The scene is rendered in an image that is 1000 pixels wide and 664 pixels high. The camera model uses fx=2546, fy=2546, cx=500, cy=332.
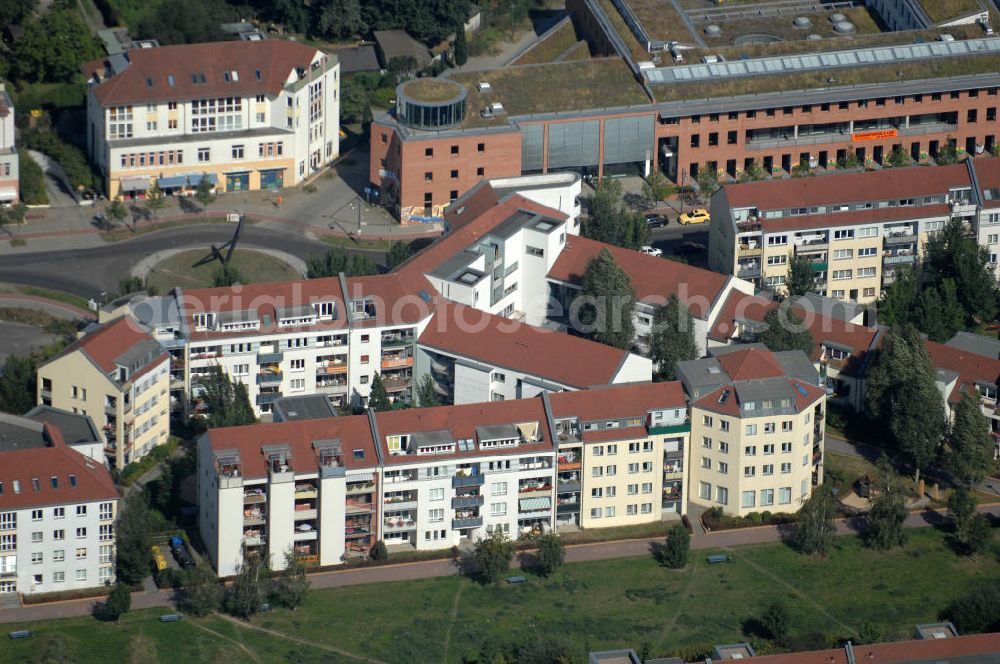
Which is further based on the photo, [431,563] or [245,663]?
[431,563]

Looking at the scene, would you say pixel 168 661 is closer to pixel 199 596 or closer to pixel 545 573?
pixel 199 596

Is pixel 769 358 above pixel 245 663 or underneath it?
above

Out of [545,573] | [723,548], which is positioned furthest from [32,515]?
[723,548]

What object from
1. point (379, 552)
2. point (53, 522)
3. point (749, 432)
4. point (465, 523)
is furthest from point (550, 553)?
point (53, 522)

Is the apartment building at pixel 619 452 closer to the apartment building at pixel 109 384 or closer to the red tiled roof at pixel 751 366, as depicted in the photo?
the red tiled roof at pixel 751 366

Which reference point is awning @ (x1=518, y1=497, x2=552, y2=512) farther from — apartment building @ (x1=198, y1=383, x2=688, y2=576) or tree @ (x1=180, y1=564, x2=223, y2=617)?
tree @ (x1=180, y1=564, x2=223, y2=617)

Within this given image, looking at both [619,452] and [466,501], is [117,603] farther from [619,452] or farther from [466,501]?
[619,452]

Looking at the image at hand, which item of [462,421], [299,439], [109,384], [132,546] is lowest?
[132,546]
